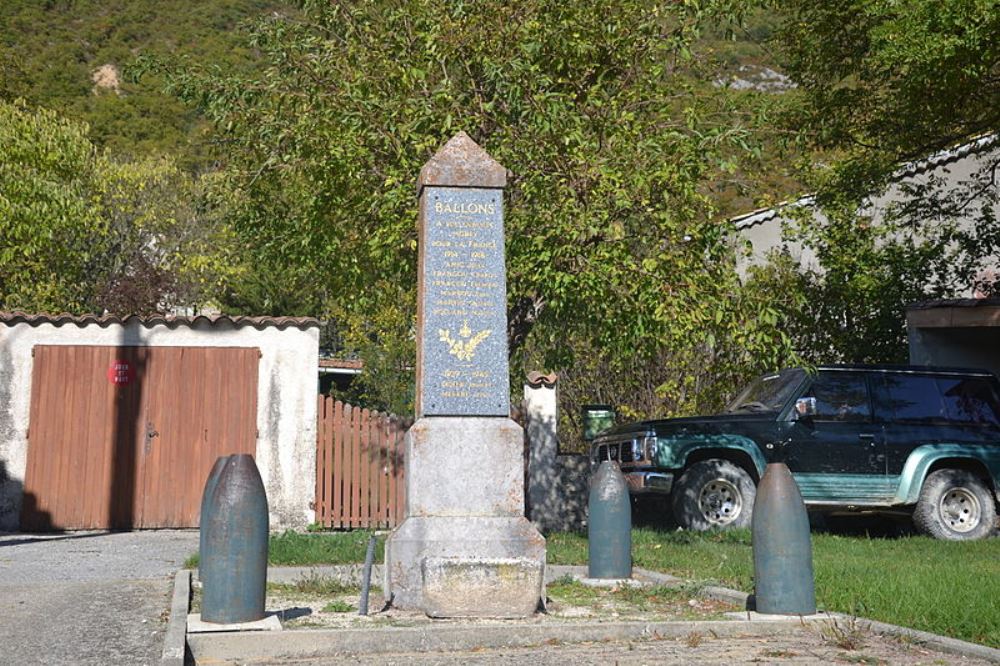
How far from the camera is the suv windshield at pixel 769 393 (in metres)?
13.8

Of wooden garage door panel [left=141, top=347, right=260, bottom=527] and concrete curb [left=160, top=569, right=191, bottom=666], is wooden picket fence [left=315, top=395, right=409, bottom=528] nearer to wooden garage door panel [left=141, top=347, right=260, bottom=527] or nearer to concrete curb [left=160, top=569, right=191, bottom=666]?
wooden garage door panel [left=141, top=347, right=260, bottom=527]

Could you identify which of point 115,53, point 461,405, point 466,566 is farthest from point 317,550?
point 115,53

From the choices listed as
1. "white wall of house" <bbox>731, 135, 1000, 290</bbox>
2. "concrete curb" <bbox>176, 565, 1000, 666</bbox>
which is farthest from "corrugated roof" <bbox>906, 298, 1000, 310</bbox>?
"concrete curb" <bbox>176, 565, 1000, 666</bbox>

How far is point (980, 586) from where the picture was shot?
8.08 metres

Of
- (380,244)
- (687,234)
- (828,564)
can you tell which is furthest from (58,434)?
(828,564)

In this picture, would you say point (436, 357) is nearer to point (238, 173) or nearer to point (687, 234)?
point (687, 234)

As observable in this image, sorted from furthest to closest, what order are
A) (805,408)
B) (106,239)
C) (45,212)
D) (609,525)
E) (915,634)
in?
(106,239) → (45,212) → (805,408) → (609,525) → (915,634)

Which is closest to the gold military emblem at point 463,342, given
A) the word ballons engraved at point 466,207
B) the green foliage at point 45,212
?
the word ballons engraved at point 466,207

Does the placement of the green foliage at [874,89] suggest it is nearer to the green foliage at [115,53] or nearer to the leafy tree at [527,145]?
the leafy tree at [527,145]

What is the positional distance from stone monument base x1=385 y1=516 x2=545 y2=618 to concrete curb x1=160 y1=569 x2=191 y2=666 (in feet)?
4.71

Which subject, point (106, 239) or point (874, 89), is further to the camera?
point (106, 239)

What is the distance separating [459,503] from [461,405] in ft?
2.36

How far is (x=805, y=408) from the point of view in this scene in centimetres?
1330

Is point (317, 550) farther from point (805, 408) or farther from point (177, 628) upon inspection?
point (805, 408)
